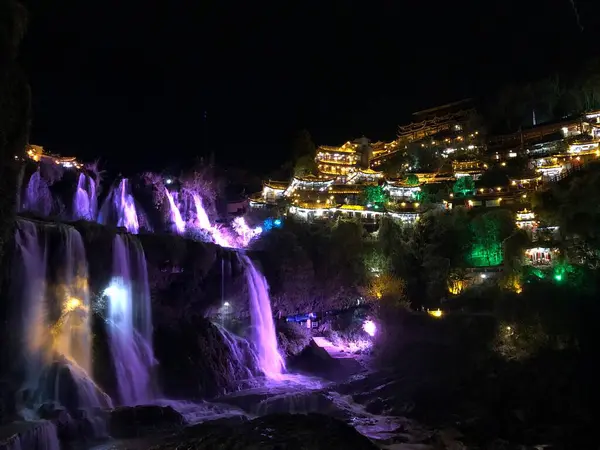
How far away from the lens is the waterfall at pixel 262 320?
27141 mm

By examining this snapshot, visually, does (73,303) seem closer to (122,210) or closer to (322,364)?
(322,364)

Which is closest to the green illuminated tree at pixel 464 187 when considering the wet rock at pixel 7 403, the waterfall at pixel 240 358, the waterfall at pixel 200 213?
the waterfall at pixel 200 213

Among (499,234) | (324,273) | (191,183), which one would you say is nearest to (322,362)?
(324,273)

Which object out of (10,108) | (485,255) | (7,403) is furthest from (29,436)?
(485,255)

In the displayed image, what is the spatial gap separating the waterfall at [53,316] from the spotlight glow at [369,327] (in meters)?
18.6

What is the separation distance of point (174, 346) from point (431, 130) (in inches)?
2069

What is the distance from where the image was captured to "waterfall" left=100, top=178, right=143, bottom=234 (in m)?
34.8

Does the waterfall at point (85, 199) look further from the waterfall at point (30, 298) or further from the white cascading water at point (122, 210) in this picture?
the waterfall at point (30, 298)

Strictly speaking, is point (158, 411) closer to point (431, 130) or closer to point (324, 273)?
point (324, 273)

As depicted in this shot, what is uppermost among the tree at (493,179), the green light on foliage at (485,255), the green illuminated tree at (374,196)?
the tree at (493,179)

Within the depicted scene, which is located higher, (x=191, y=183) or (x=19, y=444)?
(x=191, y=183)

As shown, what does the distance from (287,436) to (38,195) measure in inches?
1063

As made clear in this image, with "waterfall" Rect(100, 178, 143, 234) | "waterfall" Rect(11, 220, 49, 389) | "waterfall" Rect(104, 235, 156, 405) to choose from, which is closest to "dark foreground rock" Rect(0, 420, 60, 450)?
"waterfall" Rect(11, 220, 49, 389)

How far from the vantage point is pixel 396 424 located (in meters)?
17.6
